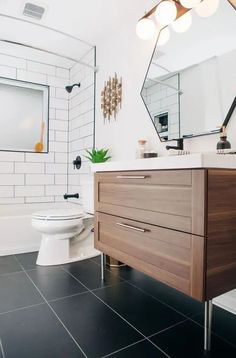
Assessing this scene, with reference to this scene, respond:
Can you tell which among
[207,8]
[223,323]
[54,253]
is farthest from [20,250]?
[207,8]

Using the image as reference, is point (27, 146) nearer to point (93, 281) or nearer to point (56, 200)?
point (56, 200)

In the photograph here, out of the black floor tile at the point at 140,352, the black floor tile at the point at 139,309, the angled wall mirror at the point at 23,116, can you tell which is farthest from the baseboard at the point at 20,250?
the black floor tile at the point at 140,352

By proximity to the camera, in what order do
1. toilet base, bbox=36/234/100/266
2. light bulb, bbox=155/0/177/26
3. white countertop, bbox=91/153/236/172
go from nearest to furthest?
white countertop, bbox=91/153/236/172 → light bulb, bbox=155/0/177/26 → toilet base, bbox=36/234/100/266

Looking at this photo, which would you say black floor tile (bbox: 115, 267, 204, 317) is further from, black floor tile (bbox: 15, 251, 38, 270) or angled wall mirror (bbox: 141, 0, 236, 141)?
angled wall mirror (bbox: 141, 0, 236, 141)

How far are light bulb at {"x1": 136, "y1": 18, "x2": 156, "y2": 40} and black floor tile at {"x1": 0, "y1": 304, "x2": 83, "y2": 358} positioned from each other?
1.92m

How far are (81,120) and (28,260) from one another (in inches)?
64.9

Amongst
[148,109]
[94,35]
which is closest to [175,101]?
[148,109]

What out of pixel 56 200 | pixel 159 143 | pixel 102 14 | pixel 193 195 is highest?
pixel 102 14

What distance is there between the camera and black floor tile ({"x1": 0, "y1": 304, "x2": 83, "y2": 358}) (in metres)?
1.02

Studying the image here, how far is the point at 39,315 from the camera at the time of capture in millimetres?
1292

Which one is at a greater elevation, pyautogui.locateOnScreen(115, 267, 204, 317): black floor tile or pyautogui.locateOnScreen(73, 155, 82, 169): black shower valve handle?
pyautogui.locateOnScreen(73, 155, 82, 169): black shower valve handle

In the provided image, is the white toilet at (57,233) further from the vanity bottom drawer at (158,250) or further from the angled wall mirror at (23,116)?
the angled wall mirror at (23,116)

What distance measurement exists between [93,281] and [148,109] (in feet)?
4.37

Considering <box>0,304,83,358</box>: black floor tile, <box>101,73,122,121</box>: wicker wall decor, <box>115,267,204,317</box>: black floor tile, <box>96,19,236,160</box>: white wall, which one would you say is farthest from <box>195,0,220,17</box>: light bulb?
<box>0,304,83,358</box>: black floor tile
